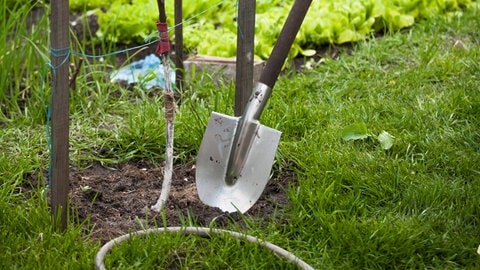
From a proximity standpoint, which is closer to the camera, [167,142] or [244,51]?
[167,142]

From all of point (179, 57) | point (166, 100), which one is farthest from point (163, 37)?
point (179, 57)

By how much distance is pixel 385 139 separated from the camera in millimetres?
3543

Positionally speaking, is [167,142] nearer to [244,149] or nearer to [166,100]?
[166,100]

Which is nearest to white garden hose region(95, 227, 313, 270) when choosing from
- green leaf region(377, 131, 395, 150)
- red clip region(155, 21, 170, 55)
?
red clip region(155, 21, 170, 55)

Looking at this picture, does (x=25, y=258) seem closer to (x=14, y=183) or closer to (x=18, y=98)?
(x=14, y=183)

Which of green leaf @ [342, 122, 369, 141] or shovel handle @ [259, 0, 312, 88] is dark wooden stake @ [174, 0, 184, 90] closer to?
green leaf @ [342, 122, 369, 141]

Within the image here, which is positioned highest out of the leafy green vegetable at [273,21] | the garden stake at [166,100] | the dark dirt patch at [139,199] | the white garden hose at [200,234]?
the garden stake at [166,100]

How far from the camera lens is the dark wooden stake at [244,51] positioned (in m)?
3.26

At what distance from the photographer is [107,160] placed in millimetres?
3543

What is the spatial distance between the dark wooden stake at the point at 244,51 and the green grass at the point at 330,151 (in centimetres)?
31

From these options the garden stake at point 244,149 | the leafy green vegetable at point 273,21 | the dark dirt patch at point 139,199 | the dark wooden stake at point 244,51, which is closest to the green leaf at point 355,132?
the dark dirt patch at point 139,199

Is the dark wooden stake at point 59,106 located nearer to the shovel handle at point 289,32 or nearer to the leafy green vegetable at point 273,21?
the shovel handle at point 289,32

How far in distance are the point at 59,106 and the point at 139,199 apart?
63cm

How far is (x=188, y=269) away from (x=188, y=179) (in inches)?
30.8
